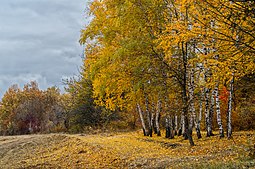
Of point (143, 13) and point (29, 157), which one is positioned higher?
point (143, 13)

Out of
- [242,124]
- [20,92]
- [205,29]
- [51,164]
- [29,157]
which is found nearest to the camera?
[205,29]

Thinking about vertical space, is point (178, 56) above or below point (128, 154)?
above

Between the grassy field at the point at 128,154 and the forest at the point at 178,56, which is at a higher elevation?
the forest at the point at 178,56

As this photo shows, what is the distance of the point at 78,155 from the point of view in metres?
13.5

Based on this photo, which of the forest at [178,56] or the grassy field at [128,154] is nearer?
the grassy field at [128,154]

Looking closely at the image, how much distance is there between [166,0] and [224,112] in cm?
1209

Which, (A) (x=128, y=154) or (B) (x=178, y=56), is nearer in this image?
(A) (x=128, y=154)

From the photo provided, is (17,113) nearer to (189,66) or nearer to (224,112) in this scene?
(224,112)

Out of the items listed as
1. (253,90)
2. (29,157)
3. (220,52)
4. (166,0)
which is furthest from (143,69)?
(253,90)

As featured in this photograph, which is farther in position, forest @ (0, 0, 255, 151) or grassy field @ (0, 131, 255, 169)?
forest @ (0, 0, 255, 151)

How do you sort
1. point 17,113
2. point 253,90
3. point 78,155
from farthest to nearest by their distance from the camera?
Answer: 1. point 17,113
2. point 253,90
3. point 78,155

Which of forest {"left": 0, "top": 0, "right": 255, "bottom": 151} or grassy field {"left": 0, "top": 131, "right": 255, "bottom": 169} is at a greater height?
forest {"left": 0, "top": 0, "right": 255, "bottom": 151}

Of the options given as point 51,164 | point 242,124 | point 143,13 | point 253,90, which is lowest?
point 51,164

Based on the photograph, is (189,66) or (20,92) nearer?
(189,66)
